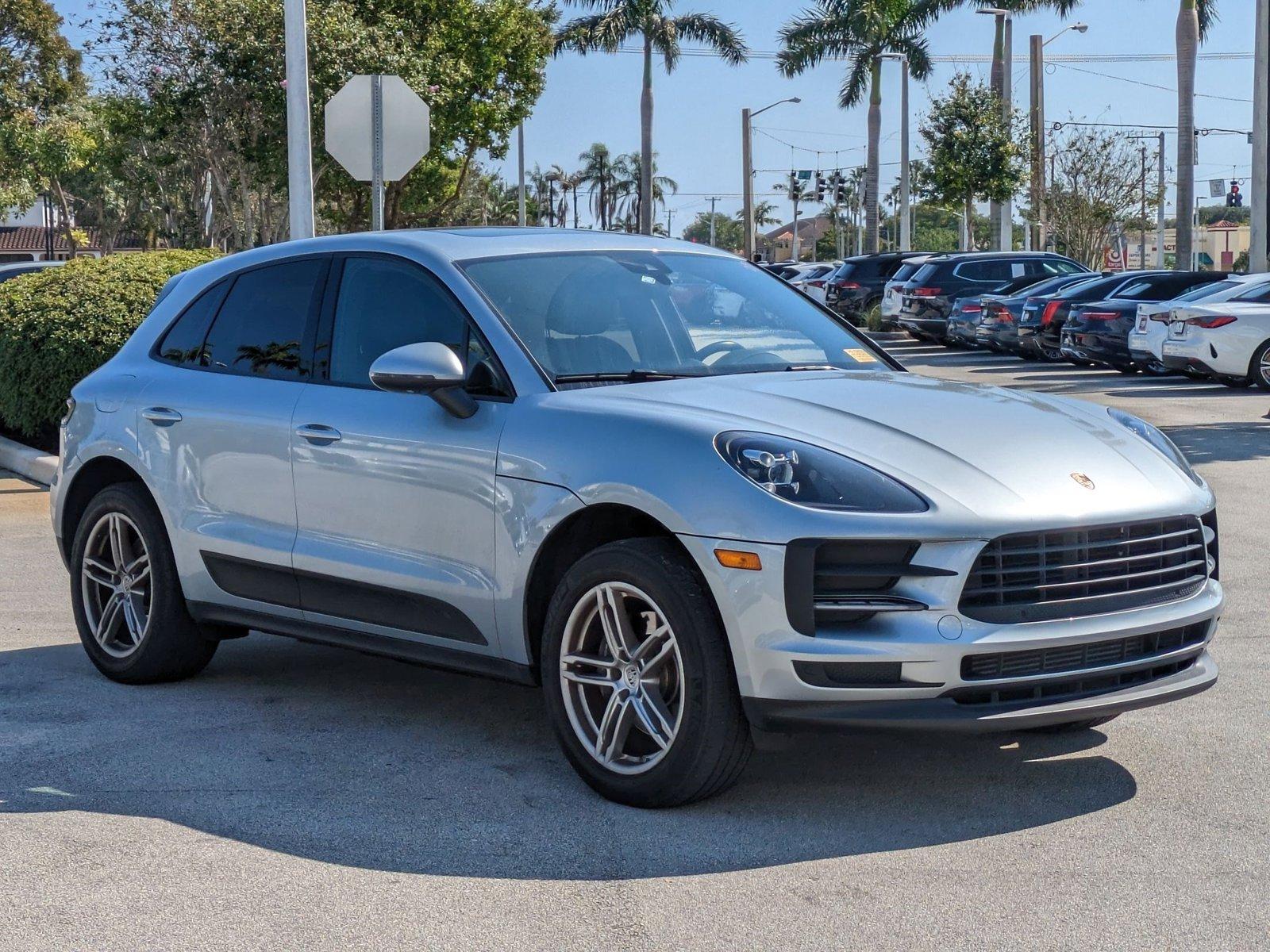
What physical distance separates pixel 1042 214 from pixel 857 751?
1788 inches

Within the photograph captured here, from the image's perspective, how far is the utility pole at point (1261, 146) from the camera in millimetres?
28547

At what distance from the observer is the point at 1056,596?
457 cm

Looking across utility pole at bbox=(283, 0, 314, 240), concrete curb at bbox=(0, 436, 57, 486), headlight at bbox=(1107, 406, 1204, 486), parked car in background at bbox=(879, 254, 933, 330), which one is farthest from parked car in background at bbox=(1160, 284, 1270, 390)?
headlight at bbox=(1107, 406, 1204, 486)

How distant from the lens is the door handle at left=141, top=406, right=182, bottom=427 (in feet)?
21.0

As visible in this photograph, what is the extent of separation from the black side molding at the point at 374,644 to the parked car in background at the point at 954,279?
25.3 metres

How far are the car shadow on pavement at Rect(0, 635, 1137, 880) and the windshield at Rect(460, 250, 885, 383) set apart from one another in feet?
4.18

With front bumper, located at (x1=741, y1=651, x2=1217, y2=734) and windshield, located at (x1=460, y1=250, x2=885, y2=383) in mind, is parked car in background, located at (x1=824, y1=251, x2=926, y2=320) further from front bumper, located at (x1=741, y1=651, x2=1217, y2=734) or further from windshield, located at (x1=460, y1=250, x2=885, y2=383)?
front bumper, located at (x1=741, y1=651, x2=1217, y2=734)

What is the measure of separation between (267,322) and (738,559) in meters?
2.54

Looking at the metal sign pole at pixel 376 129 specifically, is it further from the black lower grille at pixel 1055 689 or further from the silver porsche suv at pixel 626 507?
the black lower grille at pixel 1055 689

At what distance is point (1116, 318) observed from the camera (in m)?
23.6

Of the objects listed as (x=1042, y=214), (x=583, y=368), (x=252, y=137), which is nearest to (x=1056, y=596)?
(x=583, y=368)

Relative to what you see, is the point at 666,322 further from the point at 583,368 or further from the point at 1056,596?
the point at 1056,596

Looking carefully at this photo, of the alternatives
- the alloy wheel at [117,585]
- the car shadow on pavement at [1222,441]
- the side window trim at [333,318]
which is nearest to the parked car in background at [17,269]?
the car shadow on pavement at [1222,441]

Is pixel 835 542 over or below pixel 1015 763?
over
